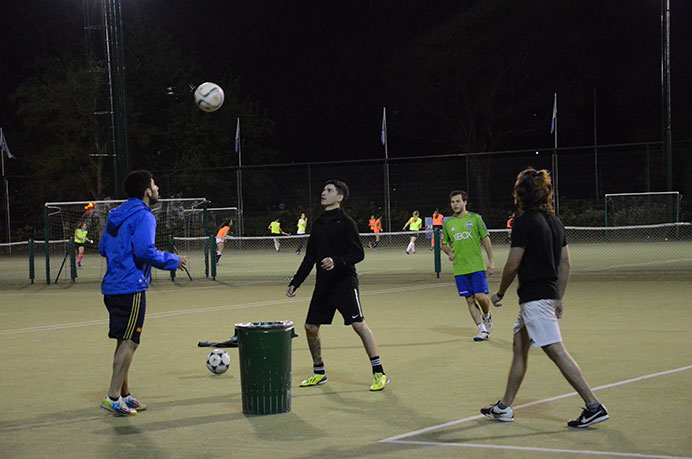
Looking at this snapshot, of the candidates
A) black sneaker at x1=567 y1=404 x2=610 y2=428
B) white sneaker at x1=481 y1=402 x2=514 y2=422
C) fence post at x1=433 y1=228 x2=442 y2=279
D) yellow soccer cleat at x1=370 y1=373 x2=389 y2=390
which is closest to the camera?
black sneaker at x1=567 y1=404 x2=610 y2=428

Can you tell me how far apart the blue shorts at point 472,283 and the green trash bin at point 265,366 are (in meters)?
4.52

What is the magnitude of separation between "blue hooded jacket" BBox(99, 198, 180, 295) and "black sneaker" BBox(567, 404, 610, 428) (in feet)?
11.3

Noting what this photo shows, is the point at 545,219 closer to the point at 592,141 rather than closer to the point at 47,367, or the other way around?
the point at 47,367

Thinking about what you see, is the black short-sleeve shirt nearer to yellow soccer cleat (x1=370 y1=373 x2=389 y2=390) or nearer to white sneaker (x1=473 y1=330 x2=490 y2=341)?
yellow soccer cleat (x1=370 y1=373 x2=389 y2=390)

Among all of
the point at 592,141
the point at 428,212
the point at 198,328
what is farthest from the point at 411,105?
the point at 198,328

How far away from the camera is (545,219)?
6.74 m

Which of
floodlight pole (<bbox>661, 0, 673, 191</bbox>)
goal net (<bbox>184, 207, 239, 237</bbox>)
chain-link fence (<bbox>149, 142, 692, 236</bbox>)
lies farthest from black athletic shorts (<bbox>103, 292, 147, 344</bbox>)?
chain-link fence (<bbox>149, 142, 692, 236</bbox>)

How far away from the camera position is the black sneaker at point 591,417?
21.6 feet

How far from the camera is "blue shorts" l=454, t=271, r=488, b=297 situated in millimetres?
11484

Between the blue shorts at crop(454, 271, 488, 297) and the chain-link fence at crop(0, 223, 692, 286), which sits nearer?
the blue shorts at crop(454, 271, 488, 297)

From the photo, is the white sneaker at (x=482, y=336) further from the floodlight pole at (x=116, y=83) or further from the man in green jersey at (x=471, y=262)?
the floodlight pole at (x=116, y=83)

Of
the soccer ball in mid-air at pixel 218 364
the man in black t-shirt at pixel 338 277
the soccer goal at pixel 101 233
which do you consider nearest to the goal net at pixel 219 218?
the soccer goal at pixel 101 233

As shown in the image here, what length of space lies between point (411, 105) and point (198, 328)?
43865 millimetres

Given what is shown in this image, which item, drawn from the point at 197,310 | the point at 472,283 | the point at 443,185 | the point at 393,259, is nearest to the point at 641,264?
the point at 393,259
